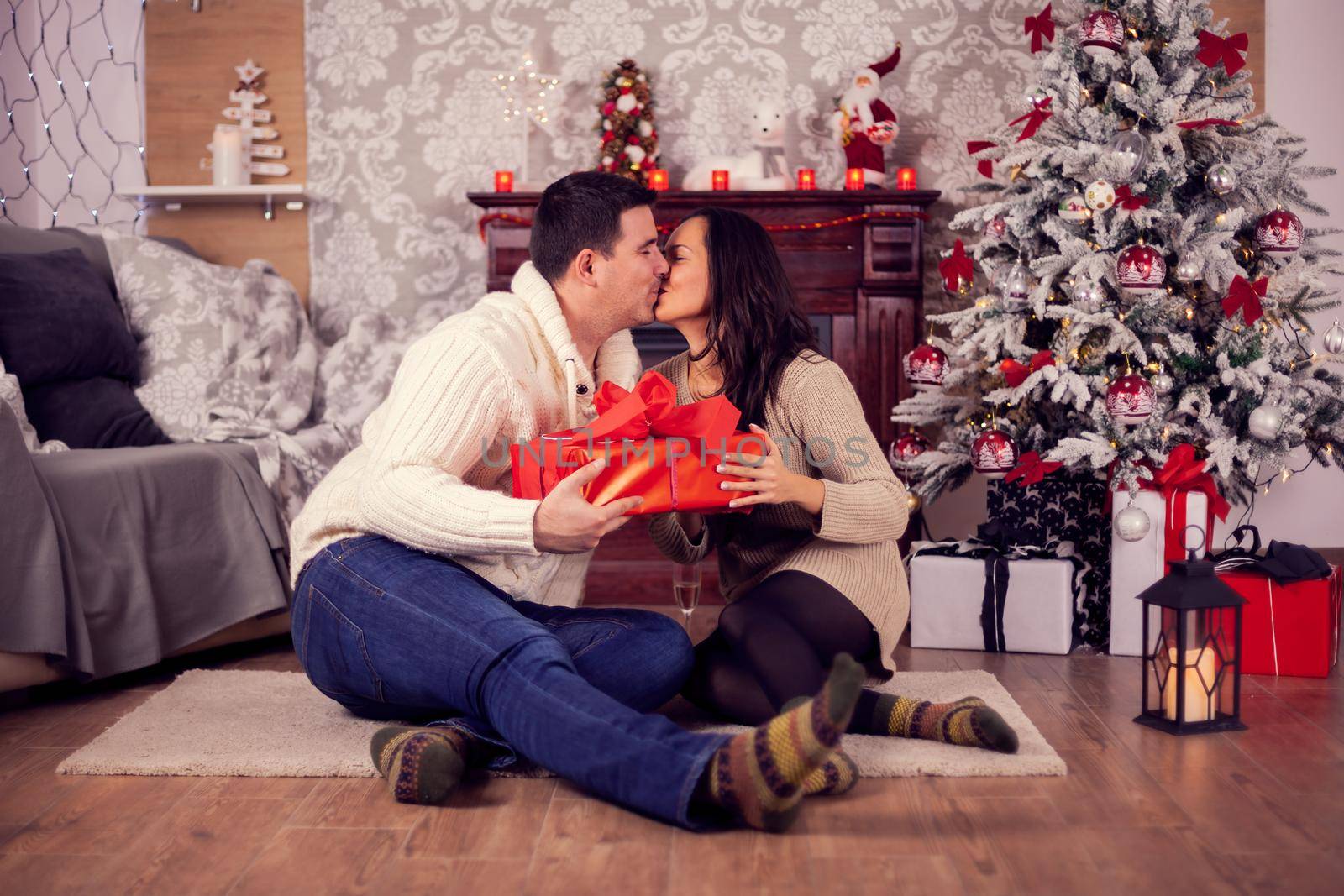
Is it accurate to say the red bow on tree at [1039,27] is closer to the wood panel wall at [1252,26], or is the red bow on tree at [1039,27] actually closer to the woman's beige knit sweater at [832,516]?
the wood panel wall at [1252,26]

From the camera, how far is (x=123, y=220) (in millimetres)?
4000

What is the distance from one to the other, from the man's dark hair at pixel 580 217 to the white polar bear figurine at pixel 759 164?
1.61 metres

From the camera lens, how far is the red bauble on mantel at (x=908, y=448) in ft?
10.4

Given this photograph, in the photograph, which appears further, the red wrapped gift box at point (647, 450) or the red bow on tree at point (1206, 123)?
the red bow on tree at point (1206, 123)

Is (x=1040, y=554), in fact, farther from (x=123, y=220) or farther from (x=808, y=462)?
(x=123, y=220)

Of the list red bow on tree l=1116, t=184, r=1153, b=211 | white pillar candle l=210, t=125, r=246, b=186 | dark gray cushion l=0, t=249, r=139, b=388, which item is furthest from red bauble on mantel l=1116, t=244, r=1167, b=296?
white pillar candle l=210, t=125, r=246, b=186

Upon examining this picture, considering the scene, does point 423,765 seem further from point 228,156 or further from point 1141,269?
point 228,156

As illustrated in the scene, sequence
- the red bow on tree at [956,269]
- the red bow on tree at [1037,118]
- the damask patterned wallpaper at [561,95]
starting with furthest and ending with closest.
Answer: the damask patterned wallpaper at [561,95] < the red bow on tree at [956,269] < the red bow on tree at [1037,118]

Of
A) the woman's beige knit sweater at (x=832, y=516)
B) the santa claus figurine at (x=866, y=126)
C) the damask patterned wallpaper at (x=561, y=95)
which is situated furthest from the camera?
the damask patterned wallpaper at (x=561, y=95)

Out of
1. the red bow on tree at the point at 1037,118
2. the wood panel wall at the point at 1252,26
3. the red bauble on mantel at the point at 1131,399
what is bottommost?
the red bauble on mantel at the point at 1131,399

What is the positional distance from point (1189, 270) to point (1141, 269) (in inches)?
6.1

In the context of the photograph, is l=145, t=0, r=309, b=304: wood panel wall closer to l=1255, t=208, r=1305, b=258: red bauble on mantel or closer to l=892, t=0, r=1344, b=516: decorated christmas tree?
l=892, t=0, r=1344, b=516: decorated christmas tree

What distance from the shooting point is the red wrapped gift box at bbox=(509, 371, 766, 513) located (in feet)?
5.69

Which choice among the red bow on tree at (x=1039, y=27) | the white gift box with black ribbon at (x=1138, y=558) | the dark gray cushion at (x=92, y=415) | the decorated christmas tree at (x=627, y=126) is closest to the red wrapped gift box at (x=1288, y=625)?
the white gift box with black ribbon at (x=1138, y=558)
